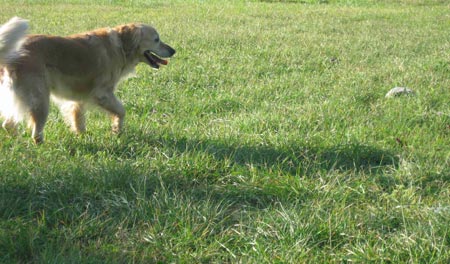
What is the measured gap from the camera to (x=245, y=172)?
12.2ft

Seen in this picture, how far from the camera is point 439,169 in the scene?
12.1 feet

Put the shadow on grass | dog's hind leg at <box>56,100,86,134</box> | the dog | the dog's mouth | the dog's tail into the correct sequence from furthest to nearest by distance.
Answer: the dog's mouth
dog's hind leg at <box>56,100,86,134</box>
the dog
the dog's tail
the shadow on grass

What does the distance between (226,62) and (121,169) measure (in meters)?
4.46

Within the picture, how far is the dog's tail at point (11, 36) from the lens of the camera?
331 cm

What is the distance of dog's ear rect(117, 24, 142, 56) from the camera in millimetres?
5211

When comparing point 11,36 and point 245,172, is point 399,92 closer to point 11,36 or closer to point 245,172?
point 245,172

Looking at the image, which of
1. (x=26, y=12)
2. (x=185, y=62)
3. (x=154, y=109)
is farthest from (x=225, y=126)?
(x=26, y=12)

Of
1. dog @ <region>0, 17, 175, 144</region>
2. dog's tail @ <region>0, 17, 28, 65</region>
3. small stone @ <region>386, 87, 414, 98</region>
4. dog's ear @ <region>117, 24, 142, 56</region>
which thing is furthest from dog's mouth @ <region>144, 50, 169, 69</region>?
small stone @ <region>386, 87, 414, 98</region>

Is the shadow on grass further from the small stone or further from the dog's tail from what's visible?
the small stone

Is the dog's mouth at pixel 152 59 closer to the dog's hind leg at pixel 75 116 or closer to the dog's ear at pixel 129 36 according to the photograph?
the dog's ear at pixel 129 36

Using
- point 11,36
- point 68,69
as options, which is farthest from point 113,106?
point 11,36

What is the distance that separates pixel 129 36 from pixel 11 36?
1976 mm

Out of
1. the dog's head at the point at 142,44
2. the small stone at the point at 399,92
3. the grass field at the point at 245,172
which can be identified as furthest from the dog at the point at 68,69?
the small stone at the point at 399,92

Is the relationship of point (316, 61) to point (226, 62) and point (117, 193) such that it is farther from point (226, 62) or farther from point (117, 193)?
point (117, 193)
